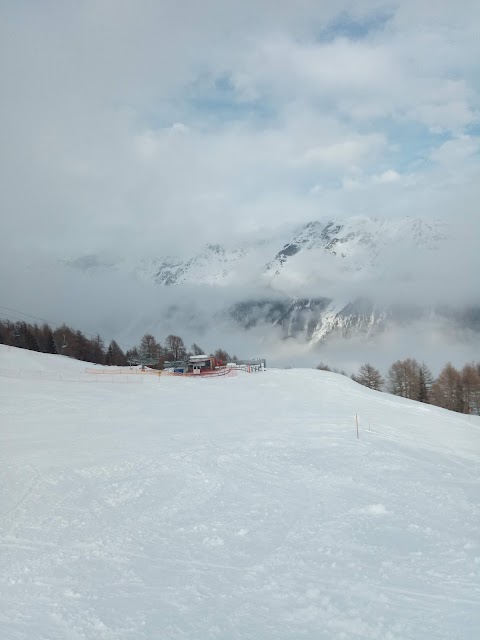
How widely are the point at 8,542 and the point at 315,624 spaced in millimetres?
6632

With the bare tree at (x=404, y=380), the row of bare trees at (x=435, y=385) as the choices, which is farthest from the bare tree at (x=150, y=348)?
the bare tree at (x=404, y=380)

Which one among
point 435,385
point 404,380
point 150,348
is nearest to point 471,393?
point 435,385

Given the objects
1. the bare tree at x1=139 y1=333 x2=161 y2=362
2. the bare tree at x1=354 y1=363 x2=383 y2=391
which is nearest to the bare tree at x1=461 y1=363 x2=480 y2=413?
the bare tree at x1=354 y1=363 x2=383 y2=391

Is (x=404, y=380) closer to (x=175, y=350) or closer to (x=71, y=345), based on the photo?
(x=175, y=350)

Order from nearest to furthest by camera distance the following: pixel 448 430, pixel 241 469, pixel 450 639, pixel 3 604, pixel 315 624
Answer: pixel 450 639 < pixel 315 624 < pixel 3 604 < pixel 241 469 < pixel 448 430

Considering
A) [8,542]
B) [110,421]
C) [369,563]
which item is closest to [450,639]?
[369,563]

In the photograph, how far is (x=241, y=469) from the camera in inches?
556

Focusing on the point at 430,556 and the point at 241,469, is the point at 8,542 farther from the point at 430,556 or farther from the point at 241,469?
the point at 430,556

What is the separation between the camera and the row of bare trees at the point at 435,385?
69.9 m

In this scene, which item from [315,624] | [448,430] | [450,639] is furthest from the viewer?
[448,430]

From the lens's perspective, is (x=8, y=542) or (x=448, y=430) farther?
(x=448, y=430)

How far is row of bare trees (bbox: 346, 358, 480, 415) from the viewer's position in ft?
229

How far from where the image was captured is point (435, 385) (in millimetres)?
77188

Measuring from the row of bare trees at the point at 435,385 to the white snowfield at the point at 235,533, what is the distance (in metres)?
55.1
